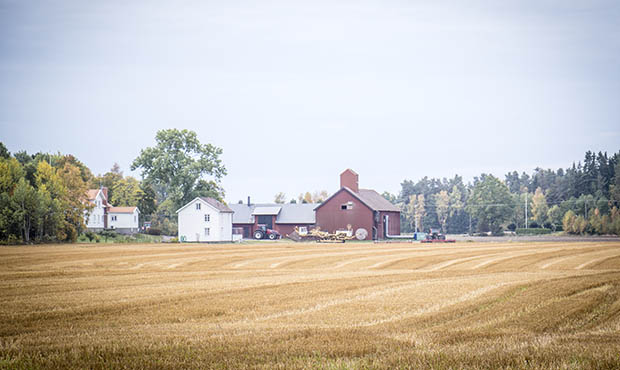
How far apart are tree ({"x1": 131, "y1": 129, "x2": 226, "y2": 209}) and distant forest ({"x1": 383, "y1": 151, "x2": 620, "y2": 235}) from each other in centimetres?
5607

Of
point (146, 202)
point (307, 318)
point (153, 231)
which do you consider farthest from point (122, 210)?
point (307, 318)

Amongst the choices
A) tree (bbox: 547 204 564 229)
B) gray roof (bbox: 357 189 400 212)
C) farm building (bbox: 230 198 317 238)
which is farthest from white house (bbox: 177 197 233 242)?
tree (bbox: 547 204 564 229)

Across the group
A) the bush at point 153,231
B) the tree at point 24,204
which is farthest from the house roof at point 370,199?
the tree at point 24,204

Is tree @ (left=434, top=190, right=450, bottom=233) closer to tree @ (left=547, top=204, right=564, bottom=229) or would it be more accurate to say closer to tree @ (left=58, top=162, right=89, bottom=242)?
tree @ (left=547, top=204, right=564, bottom=229)

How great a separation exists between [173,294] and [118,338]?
903 cm

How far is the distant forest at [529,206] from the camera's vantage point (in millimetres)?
102413

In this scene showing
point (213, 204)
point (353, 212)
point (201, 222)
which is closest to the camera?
point (201, 222)

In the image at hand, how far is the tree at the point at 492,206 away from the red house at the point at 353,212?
2858 centimetres

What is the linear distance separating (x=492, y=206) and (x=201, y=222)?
2382 inches

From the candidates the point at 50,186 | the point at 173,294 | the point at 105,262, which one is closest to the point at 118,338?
the point at 173,294

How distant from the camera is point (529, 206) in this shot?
148750 mm

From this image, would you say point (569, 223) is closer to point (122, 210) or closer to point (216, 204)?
point (216, 204)

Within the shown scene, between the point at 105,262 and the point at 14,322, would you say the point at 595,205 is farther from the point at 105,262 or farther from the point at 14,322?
the point at 14,322

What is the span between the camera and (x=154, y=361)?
402 inches
